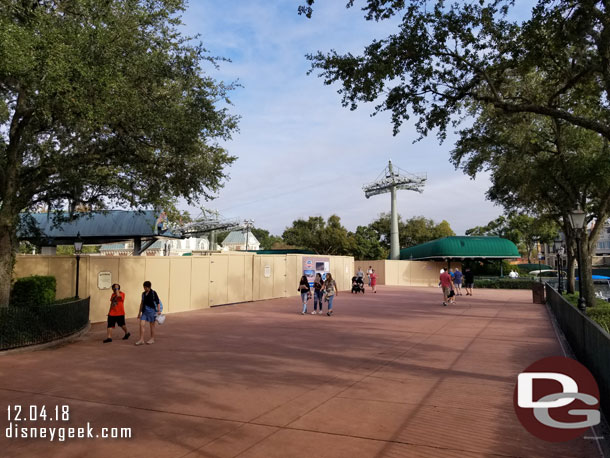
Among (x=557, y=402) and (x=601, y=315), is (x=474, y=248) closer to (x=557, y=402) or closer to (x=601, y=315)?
(x=601, y=315)

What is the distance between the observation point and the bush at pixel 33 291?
13.7 meters

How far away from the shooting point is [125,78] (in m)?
11.0

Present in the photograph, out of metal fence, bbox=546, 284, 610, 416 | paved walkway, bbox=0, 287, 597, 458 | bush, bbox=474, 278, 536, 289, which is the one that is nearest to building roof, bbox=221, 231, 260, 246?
bush, bbox=474, 278, 536, 289

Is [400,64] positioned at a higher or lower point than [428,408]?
higher

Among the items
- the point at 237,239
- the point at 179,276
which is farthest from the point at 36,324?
the point at 237,239

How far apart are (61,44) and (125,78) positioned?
148 centimetres

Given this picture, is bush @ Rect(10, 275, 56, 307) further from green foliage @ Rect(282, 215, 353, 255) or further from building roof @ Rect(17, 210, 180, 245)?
green foliage @ Rect(282, 215, 353, 255)

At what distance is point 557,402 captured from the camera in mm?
6227

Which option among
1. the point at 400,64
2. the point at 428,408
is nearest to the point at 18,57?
the point at 400,64

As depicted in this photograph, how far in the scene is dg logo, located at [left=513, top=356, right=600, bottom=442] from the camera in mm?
5566

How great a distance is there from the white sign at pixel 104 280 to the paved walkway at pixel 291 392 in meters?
3.63

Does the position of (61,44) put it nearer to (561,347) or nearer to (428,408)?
(428,408)

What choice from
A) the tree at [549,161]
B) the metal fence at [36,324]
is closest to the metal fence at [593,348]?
the tree at [549,161]

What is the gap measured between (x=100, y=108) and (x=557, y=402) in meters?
10.0
